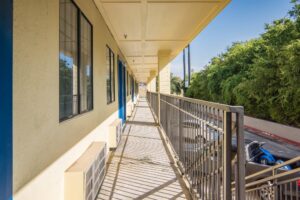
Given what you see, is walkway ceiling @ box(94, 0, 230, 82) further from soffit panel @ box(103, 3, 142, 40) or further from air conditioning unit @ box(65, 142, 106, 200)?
air conditioning unit @ box(65, 142, 106, 200)

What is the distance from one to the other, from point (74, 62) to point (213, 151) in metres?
1.83

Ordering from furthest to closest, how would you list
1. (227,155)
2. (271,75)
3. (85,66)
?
(271,75)
(85,66)
(227,155)

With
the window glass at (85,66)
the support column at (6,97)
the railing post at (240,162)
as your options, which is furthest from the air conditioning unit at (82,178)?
the railing post at (240,162)

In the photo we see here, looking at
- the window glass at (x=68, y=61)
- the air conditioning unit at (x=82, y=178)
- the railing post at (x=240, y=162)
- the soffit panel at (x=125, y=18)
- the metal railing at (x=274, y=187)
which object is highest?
the soffit panel at (x=125, y=18)

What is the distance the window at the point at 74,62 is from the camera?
2039 millimetres

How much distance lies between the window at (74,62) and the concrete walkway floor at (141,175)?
1.15 m

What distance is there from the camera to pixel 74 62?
2.42 meters

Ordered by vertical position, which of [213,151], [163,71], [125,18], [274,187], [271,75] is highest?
[125,18]

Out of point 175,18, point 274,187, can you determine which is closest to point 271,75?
point 175,18

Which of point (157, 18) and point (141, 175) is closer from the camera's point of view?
point (141, 175)

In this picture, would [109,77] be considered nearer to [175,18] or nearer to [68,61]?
[175,18]

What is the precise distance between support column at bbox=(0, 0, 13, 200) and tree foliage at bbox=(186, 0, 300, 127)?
794cm

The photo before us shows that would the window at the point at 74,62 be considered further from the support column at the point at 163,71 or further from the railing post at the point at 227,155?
the support column at the point at 163,71

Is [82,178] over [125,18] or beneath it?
beneath
